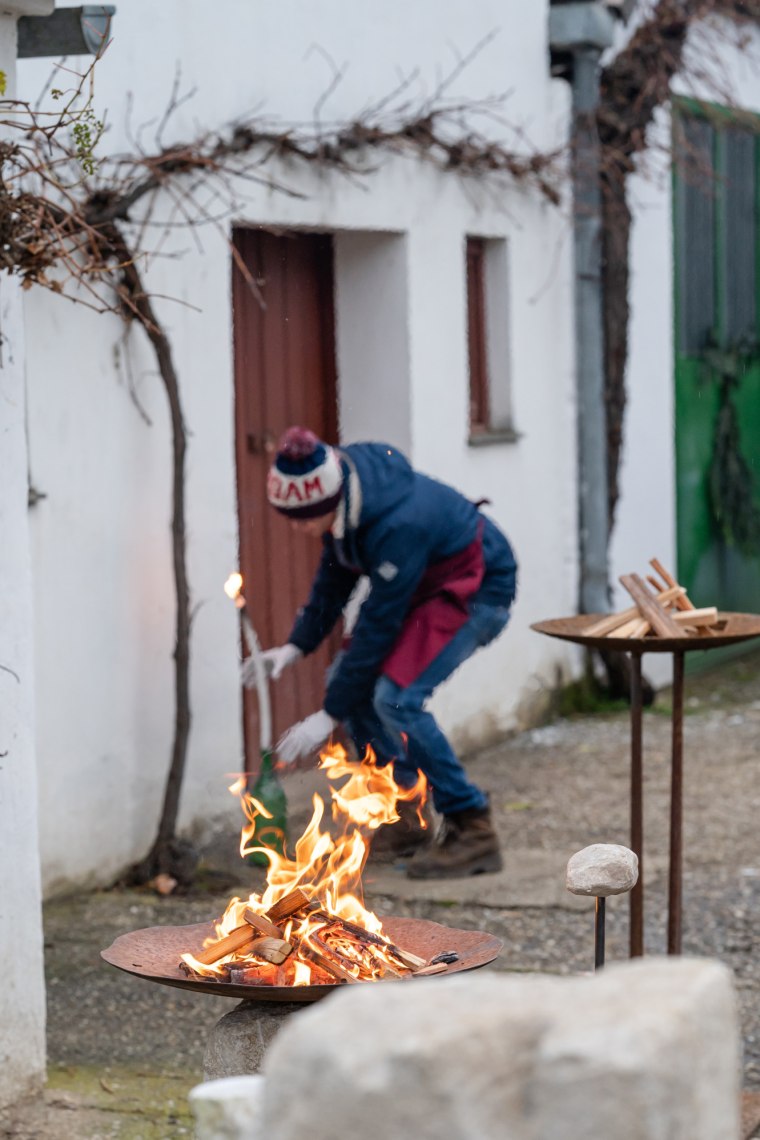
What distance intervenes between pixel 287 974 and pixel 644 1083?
182 centimetres

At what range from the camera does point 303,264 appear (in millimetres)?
7520

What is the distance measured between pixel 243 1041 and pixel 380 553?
2776mm

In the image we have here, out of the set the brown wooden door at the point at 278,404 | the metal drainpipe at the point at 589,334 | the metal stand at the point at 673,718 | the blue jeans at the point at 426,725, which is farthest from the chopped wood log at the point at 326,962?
the metal drainpipe at the point at 589,334

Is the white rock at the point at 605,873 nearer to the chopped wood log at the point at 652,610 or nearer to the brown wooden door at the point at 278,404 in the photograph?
the chopped wood log at the point at 652,610

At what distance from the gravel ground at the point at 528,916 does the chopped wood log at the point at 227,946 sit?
1033 millimetres

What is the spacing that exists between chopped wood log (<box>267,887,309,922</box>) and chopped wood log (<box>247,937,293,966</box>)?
0.12 metres

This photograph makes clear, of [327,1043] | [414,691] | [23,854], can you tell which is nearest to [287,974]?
[23,854]

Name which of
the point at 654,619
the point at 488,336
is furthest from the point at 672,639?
the point at 488,336

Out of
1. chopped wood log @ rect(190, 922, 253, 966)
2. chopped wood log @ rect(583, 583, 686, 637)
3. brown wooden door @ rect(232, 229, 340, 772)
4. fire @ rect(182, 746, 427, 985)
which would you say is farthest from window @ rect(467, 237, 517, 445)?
chopped wood log @ rect(190, 922, 253, 966)

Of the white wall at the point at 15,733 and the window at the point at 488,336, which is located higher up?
the window at the point at 488,336

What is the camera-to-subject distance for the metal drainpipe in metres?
9.03

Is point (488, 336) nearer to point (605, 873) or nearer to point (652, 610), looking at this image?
point (652, 610)

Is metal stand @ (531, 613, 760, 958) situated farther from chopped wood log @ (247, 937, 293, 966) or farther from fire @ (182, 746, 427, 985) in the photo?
chopped wood log @ (247, 937, 293, 966)

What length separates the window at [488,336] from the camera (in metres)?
8.59
